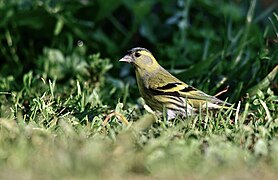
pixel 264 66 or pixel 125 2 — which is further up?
pixel 125 2

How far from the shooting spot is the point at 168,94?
4.85 m

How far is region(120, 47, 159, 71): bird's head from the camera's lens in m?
5.23

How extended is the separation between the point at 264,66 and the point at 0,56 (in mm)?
2786

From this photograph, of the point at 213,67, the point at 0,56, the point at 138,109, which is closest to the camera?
the point at 138,109

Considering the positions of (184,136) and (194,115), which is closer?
(184,136)

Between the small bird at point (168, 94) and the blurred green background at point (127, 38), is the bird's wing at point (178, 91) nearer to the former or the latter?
the small bird at point (168, 94)

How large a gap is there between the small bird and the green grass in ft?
0.47

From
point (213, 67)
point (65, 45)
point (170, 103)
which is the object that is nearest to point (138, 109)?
point (170, 103)

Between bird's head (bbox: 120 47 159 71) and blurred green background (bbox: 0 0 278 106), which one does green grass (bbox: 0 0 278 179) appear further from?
bird's head (bbox: 120 47 159 71)

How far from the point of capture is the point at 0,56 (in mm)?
6785

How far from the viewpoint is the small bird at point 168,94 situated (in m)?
4.67

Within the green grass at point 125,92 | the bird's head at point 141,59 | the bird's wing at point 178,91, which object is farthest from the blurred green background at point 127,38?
the bird's wing at point 178,91

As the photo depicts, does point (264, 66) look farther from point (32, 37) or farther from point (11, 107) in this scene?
point (32, 37)

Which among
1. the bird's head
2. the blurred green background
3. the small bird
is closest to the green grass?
the blurred green background
